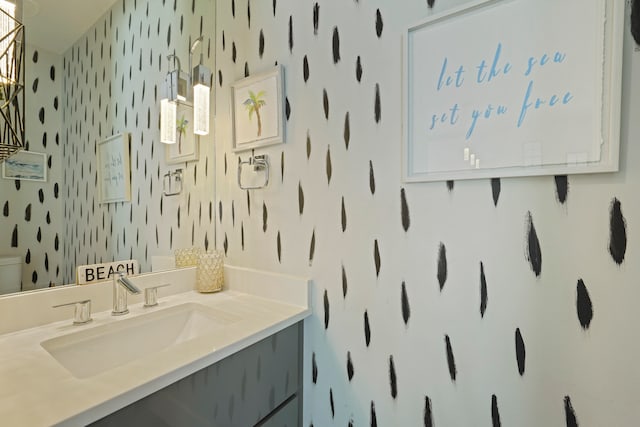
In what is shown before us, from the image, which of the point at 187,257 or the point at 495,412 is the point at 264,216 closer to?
the point at 187,257

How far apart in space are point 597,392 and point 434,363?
1.23ft

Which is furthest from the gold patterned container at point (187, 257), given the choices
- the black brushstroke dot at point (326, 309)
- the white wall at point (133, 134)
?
the black brushstroke dot at point (326, 309)

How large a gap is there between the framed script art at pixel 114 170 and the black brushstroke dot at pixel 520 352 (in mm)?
1386

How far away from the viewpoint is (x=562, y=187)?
73 centimetres

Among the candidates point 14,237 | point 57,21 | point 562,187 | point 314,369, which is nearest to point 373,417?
point 314,369

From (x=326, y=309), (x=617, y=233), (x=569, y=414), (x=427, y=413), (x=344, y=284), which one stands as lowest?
(x=427, y=413)

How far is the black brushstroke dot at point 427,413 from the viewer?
92cm

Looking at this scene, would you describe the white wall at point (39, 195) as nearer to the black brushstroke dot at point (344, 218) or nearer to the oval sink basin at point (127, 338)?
the oval sink basin at point (127, 338)

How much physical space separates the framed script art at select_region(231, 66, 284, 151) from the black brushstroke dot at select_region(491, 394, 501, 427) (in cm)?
113

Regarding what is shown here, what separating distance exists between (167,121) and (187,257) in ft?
2.07

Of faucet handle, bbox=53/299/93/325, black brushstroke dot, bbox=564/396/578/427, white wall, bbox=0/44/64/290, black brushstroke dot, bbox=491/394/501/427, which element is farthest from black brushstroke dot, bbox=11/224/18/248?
black brushstroke dot, bbox=564/396/578/427

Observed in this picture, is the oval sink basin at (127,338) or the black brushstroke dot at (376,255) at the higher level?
the black brushstroke dot at (376,255)

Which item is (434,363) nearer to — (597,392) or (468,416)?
(468,416)

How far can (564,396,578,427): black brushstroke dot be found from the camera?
72 centimetres
